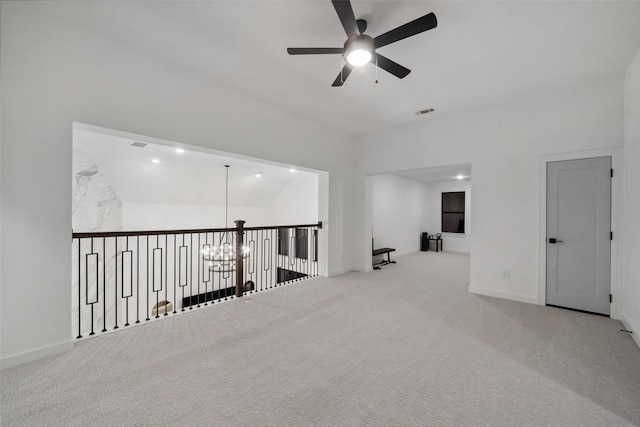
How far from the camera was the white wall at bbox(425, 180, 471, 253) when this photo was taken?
30.5 ft

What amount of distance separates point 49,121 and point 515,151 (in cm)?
582

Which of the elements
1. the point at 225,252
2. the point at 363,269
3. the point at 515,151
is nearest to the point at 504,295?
the point at 515,151

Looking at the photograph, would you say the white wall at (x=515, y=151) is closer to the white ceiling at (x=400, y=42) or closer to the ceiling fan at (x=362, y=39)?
Result: the white ceiling at (x=400, y=42)

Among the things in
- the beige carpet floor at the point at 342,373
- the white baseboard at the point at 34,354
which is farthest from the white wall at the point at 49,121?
the beige carpet floor at the point at 342,373

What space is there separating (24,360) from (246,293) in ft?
8.02

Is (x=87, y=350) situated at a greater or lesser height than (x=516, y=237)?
lesser

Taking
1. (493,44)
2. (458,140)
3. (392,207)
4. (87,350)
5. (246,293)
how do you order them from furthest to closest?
(392,207) < (458,140) < (246,293) < (493,44) < (87,350)

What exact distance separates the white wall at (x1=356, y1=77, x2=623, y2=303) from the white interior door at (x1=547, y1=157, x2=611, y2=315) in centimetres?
19

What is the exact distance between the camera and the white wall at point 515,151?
3.46 m

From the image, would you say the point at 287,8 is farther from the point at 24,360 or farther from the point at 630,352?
the point at 630,352

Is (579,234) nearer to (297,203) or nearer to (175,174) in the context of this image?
(297,203)

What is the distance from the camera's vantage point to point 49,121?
239cm

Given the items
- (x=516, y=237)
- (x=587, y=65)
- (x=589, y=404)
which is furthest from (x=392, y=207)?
(x=589, y=404)

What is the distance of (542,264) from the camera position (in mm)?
3809
